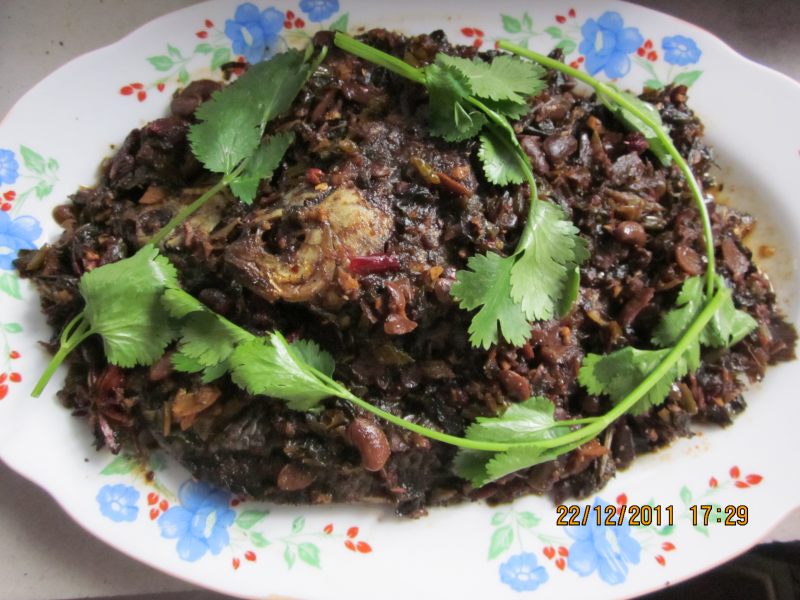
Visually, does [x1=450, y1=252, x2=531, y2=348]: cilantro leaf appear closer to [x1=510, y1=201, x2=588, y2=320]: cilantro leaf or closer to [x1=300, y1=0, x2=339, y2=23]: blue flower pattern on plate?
[x1=510, y1=201, x2=588, y2=320]: cilantro leaf

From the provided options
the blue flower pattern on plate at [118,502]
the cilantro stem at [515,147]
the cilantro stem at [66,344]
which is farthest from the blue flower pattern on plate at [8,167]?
the cilantro stem at [515,147]

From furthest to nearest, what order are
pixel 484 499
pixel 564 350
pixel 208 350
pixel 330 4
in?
1. pixel 330 4
2. pixel 484 499
3. pixel 564 350
4. pixel 208 350

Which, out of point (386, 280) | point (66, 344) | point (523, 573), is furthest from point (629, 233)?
point (66, 344)

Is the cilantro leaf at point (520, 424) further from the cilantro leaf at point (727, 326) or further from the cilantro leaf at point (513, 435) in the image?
the cilantro leaf at point (727, 326)

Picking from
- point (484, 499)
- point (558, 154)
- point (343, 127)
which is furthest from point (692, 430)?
point (343, 127)

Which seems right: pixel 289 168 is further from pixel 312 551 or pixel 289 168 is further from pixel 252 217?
pixel 312 551
